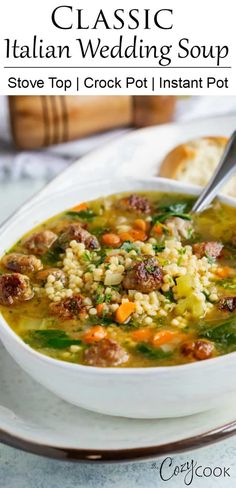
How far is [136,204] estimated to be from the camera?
418 cm

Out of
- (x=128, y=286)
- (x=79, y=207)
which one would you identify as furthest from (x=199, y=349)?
(x=79, y=207)

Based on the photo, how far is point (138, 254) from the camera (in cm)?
366

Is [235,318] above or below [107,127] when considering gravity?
above

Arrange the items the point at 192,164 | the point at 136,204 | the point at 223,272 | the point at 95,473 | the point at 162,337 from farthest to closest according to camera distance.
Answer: the point at 192,164
the point at 136,204
the point at 223,272
the point at 95,473
the point at 162,337

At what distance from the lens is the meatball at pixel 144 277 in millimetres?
3398

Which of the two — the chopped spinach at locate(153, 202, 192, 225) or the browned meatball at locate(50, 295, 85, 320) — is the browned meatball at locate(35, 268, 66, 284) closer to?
the browned meatball at locate(50, 295, 85, 320)

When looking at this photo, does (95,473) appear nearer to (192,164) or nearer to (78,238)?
(78,238)

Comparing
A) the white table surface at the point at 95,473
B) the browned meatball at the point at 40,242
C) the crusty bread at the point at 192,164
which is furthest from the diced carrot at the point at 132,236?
the crusty bread at the point at 192,164

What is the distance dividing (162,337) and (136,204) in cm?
114

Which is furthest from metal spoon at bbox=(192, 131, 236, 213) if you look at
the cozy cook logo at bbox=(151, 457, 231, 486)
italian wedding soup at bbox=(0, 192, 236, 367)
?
the cozy cook logo at bbox=(151, 457, 231, 486)
